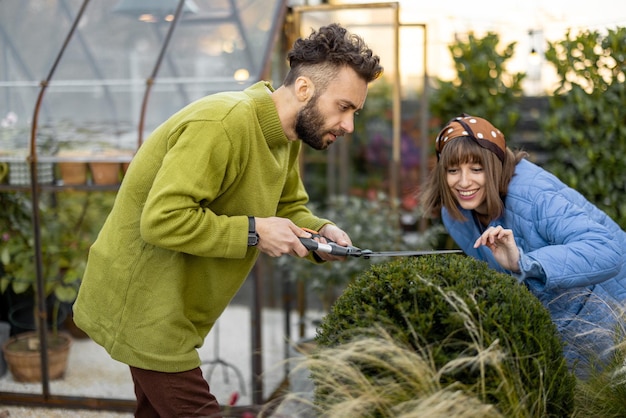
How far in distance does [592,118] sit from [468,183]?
246 cm

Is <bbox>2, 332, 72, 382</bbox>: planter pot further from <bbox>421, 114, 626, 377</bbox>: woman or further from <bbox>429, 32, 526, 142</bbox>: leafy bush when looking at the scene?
<bbox>429, 32, 526, 142</bbox>: leafy bush

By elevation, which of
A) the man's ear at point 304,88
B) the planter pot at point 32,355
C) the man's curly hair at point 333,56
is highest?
the man's curly hair at point 333,56

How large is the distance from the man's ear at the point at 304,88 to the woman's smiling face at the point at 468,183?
1.89 ft

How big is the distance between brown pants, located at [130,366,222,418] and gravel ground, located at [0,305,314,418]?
4.28ft

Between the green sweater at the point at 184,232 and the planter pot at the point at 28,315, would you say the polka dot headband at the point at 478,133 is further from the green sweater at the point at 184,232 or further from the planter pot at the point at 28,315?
the planter pot at the point at 28,315

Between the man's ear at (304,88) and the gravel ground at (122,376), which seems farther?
the gravel ground at (122,376)

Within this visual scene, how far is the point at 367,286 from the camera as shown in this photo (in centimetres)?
205

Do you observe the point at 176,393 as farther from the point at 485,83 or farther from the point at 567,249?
the point at 485,83

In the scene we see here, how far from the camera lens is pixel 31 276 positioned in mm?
4652

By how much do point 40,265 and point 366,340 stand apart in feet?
9.35

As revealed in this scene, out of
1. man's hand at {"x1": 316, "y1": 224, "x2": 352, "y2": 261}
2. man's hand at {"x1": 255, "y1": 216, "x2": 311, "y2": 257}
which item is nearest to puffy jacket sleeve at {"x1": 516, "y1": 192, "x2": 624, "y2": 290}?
man's hand at {"x1": 316, "y1": 224, "x2": 352, "y2": 261}

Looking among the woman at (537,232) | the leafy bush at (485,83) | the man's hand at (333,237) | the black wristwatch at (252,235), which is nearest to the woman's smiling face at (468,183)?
the woman at (537,232)

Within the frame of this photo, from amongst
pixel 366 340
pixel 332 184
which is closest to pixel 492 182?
pixel 366 340

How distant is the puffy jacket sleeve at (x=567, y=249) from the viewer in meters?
2.25
